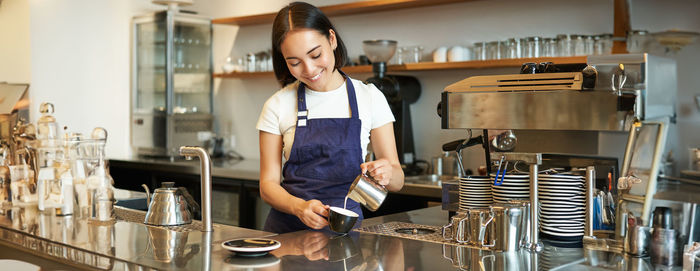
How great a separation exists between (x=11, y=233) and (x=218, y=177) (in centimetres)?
246

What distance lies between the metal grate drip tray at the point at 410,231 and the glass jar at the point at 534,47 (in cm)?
178

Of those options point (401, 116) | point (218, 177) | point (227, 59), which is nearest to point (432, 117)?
point (401, 116)

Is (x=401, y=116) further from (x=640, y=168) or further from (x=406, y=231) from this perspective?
(x=640, y=168)

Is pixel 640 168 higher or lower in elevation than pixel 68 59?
lower

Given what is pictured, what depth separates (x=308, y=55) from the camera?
221 centimetres

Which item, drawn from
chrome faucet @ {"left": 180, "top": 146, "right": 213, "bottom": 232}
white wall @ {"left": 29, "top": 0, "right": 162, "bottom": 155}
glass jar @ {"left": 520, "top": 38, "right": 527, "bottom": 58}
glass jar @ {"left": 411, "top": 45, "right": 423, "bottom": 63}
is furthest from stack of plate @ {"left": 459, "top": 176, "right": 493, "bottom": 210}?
white wall @ {"left": 29, "top": 0, "right": 162, "bottom": 155}

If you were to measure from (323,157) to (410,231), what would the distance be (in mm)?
450

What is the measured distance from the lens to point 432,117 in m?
4.41

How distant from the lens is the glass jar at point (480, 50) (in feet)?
12.9

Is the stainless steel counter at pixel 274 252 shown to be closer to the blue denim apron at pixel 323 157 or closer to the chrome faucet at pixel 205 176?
the chrome faucet at pixel 205 176

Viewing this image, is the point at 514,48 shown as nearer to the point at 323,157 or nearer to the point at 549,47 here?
the point at 549,47

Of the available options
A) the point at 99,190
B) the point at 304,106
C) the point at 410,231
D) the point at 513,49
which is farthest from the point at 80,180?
the point at 513,49

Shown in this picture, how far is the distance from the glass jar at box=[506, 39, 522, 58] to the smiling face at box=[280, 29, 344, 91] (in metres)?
1.74

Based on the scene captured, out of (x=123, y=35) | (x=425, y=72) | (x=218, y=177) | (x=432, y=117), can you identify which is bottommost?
(x=218, y=177)
